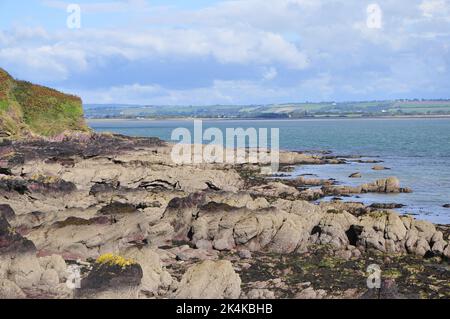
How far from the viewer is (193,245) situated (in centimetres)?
3347

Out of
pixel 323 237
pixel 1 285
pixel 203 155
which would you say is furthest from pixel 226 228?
pixel 203 155

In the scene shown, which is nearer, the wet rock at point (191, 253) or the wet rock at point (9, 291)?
the wet rock at point (9, 291)

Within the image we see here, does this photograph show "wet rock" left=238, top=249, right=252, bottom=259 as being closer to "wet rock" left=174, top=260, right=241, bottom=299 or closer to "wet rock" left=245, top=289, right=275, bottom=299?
"wet rock" left=245, top=289, right=275, bottom=299

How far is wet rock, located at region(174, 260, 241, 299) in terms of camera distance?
926 inches

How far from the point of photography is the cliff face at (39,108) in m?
74.0

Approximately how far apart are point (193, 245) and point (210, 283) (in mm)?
9619

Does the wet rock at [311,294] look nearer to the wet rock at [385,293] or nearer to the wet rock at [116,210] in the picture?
the wet rock at [385,293]

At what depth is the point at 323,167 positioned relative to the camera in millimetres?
84000

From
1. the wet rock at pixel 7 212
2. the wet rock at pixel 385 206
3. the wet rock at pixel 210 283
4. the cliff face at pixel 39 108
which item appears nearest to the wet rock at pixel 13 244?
the wet rock at pixel 7 212

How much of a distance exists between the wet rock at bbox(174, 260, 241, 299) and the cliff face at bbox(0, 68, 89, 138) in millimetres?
51223

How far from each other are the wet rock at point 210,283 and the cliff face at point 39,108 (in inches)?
2017

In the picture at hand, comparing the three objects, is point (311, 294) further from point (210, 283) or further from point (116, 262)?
point (116, 262)

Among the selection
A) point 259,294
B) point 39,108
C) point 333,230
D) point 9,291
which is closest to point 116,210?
point 333,230
